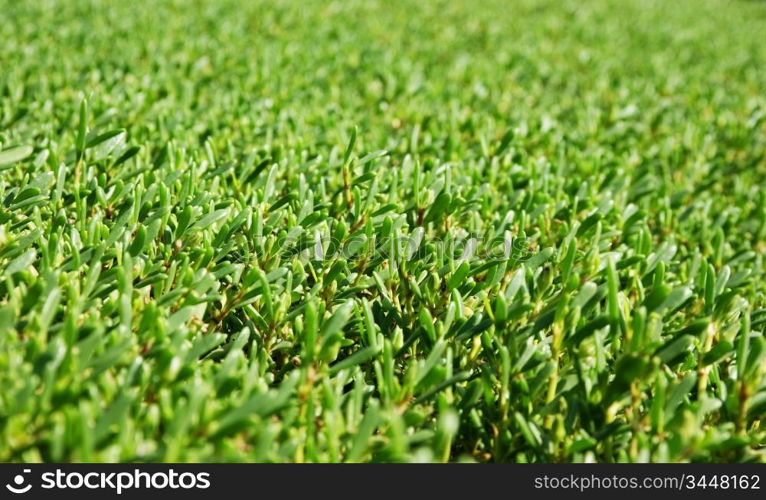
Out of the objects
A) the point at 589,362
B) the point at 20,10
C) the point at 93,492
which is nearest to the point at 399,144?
the point at 589,362

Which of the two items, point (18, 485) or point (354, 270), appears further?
point (354, 270)

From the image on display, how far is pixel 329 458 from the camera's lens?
54.6 inches

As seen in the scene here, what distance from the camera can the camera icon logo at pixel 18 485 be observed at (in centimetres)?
127

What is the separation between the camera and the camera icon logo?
1269 millimetres

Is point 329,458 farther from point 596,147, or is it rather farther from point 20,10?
point 20,10

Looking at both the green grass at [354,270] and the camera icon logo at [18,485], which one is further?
the green grass at [354,270]

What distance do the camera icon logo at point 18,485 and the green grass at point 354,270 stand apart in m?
0.07

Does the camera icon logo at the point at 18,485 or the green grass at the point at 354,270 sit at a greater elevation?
the green grass at the point at 354,270

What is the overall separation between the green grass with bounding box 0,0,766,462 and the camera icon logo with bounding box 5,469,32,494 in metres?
0.07

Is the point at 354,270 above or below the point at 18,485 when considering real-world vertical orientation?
above

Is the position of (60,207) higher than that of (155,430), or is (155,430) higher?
(60,207)

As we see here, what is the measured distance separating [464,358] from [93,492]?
0.96 meters

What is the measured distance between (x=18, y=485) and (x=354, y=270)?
1053 millimetres

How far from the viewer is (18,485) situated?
1.29m
